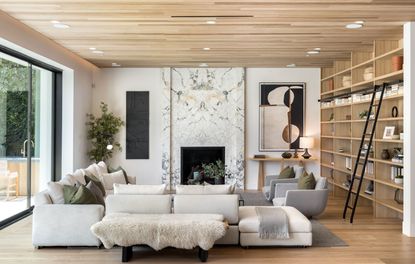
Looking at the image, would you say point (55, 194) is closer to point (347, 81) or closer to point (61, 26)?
point (61, 26)

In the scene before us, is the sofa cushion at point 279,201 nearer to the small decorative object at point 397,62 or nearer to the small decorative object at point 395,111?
the small decorative object at point 395,111

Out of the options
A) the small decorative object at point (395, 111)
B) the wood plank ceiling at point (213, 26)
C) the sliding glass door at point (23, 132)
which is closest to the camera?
the wood plank ceiling at point (213, 26)

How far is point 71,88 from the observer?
9.12 metres

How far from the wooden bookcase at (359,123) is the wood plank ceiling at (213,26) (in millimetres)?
383

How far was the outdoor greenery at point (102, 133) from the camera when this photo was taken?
33.3 ft

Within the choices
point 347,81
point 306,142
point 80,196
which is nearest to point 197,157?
point 306,142

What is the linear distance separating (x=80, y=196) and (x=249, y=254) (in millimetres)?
2166

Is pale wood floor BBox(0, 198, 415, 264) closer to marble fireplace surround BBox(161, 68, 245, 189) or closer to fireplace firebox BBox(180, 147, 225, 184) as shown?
marble fireplace surround BBox(161, 68, 245, 189)

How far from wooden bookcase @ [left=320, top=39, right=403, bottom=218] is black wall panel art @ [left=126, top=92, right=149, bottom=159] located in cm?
414

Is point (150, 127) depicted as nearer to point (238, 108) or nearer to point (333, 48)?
point (238, 108)

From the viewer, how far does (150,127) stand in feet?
35.5

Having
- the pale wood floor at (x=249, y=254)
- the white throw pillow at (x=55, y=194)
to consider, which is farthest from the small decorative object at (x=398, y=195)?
the white throw pillow at (x=55, y=194)

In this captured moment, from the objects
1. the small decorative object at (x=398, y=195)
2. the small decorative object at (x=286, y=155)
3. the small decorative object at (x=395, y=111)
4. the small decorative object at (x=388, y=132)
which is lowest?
the small decorative object at (x=398, y=195)

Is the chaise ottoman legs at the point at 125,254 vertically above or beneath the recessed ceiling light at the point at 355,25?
beneath
